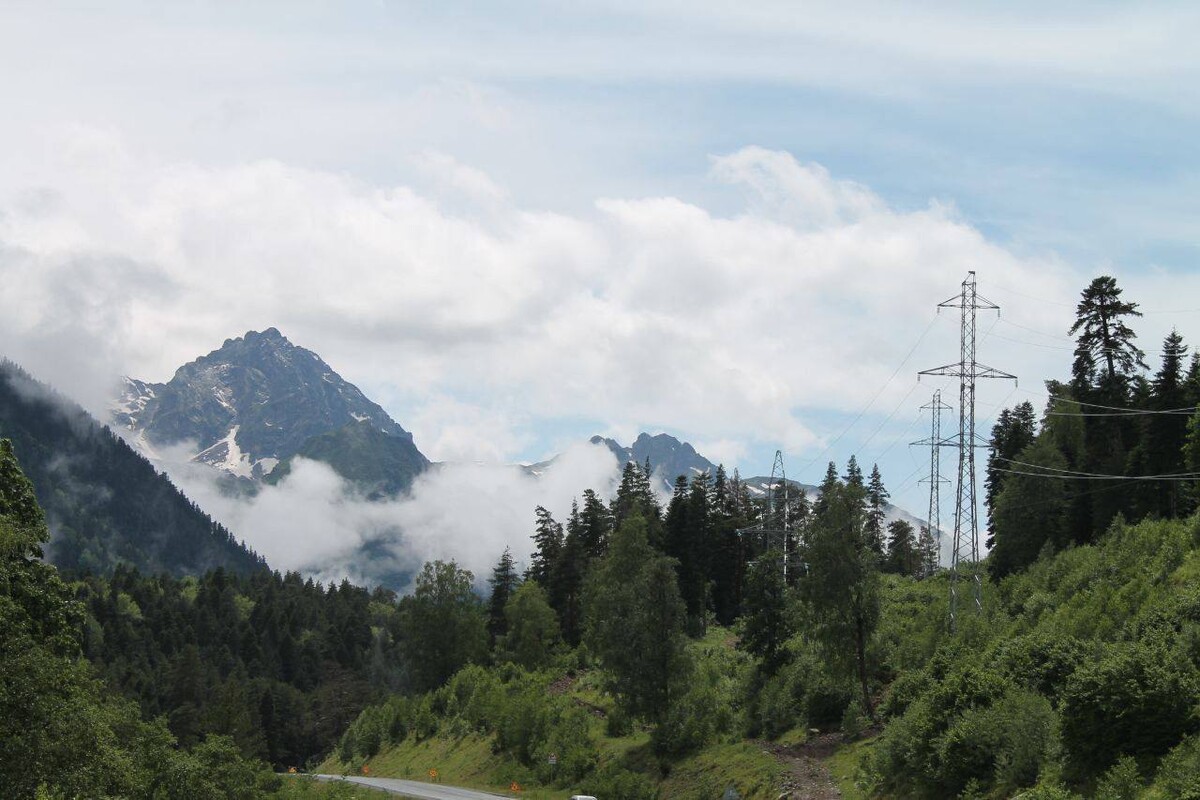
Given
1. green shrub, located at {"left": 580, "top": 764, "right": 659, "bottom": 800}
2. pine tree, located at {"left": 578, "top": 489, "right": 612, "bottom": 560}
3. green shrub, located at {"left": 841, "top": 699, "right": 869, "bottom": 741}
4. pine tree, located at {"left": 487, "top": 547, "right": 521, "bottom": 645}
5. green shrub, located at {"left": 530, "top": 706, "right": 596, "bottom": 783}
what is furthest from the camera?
pine tree, located at {"left": 487, "top": 547, "right": 521, "bottom": 645}

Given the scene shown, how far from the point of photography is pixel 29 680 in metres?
27.8

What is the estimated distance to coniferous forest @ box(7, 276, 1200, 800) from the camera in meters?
28.0

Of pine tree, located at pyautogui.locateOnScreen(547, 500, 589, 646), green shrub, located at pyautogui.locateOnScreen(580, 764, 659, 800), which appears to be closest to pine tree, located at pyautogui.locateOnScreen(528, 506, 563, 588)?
pine tree, located at pyautogui.locateOnScreen(547, 500, 589, 646)

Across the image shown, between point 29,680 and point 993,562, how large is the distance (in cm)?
6232

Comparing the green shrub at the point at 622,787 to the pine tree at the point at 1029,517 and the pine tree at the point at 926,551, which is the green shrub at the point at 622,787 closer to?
the pine tree at the point at 1029,517

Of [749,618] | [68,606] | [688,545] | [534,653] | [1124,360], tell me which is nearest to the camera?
[68,606]

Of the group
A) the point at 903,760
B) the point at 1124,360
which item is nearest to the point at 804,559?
the point at 903,760

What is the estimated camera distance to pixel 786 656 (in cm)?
5962

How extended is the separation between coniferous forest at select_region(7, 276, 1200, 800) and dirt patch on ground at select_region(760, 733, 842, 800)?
207mm

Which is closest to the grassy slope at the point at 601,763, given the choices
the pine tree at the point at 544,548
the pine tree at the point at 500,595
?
the pine tree at the point at 500,595

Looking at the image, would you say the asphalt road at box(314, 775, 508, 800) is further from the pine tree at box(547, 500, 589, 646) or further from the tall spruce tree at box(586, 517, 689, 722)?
the pine tree at box(547, 500, 589, 646)

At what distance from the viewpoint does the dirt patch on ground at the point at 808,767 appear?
39.7 meters

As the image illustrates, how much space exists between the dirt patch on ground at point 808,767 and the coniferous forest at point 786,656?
0.21 meters

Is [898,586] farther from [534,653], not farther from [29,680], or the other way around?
[29,680]
